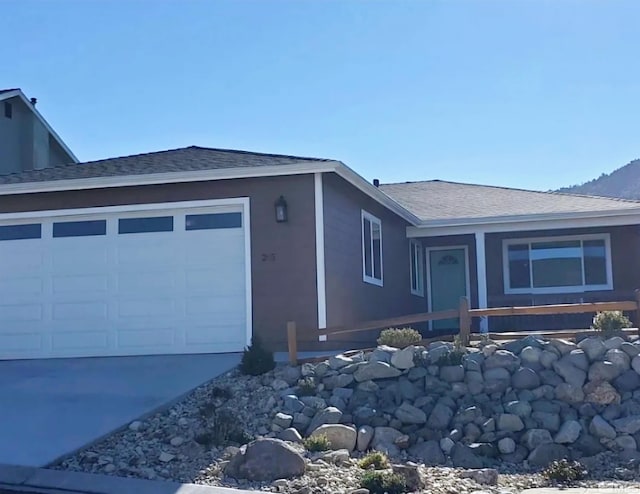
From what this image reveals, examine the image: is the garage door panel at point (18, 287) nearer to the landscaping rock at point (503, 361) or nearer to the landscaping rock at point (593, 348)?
the landscaping rock at point (503, 361)

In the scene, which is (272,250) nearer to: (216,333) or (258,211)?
(258,211)

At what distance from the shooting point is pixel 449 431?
9945 millimetres

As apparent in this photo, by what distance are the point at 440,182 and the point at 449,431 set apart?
1580cm

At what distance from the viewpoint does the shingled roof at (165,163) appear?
13875 millimetres

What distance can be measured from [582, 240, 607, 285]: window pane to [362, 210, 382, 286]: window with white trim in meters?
5.14

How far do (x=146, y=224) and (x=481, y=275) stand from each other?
7571 mm

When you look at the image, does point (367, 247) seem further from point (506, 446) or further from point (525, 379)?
point (506, 446)

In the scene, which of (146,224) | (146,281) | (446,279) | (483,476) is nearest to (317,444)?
(483,476)

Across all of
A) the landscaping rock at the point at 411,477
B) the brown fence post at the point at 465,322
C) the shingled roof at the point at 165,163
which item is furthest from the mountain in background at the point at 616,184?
the landscaping rock at the point at 411,477

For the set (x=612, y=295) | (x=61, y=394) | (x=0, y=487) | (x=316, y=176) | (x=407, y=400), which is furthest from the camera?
(x=612, y=295)

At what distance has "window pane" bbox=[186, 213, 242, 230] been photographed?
13.8m

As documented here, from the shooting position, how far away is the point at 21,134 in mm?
21719

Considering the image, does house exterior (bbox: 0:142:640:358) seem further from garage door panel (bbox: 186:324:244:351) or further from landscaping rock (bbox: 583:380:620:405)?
landscaping rock (bbox: 583:380:620:405)

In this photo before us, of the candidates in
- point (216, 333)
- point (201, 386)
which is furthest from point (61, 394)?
point (216, 333)
